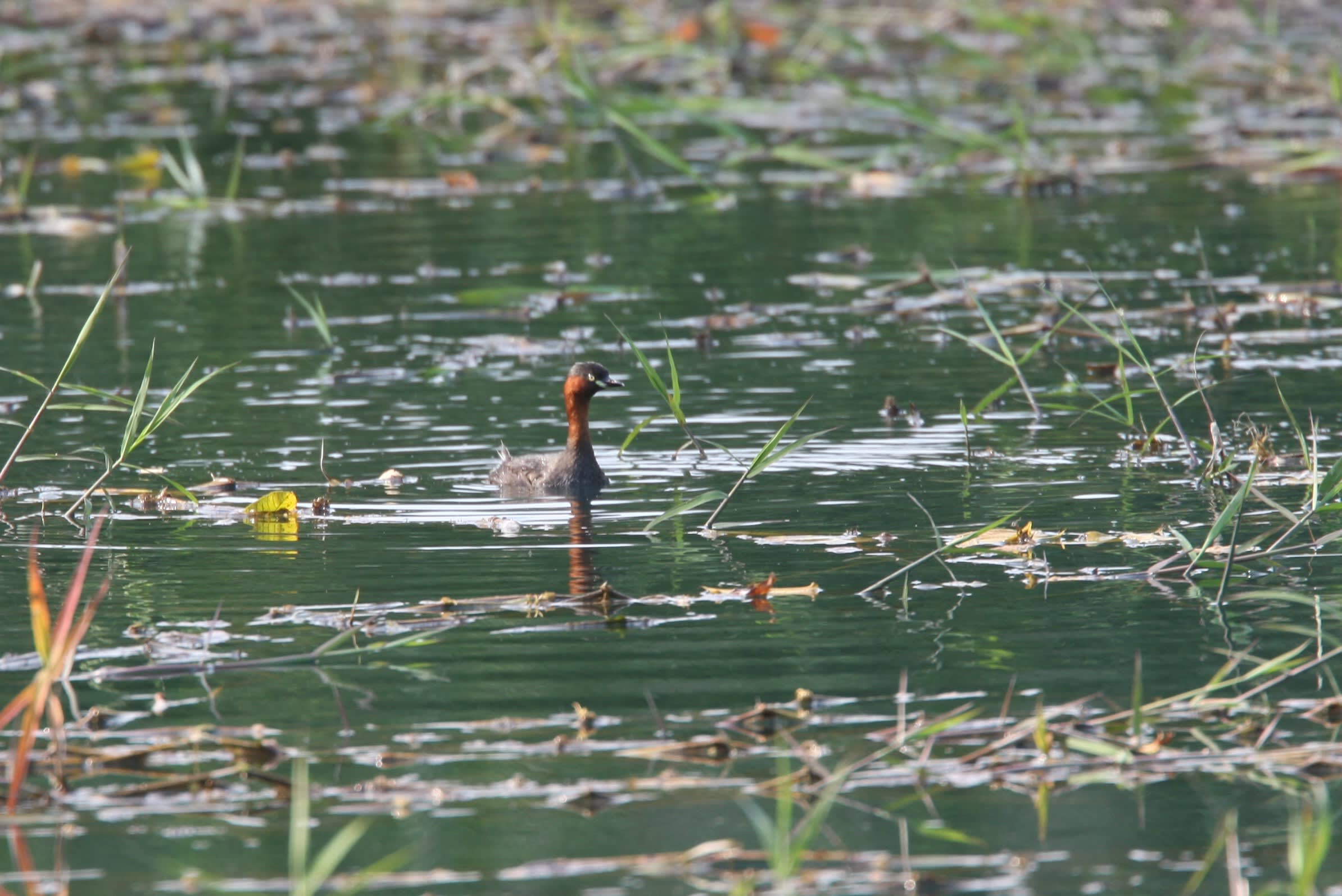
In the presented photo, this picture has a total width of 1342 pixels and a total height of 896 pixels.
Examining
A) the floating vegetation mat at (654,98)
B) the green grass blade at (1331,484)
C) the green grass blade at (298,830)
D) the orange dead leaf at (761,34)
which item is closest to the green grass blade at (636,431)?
the green grass blade at (1331,484)

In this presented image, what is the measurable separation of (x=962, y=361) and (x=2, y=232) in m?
Result: 9.58

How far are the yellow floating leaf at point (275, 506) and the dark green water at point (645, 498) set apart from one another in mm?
201

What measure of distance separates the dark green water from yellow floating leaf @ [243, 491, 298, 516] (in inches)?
7.9

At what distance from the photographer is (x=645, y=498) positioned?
10.1 metres

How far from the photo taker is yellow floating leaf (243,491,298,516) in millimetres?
9320

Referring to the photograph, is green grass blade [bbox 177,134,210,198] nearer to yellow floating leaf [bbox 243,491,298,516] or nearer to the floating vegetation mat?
the floating vegetation mat

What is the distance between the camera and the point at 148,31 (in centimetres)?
3266

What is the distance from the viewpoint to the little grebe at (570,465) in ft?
34.0

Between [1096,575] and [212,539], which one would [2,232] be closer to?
[212,539]

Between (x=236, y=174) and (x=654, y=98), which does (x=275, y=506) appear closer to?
(x=236, y=174)

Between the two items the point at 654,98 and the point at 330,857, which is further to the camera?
the point at 654,98

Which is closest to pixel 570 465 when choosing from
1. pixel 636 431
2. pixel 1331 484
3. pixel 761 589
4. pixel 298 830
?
pixel 636 431

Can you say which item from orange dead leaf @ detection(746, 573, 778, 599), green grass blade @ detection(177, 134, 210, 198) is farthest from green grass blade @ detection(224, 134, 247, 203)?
orange dead leaf @ detection(746, 573, 778, 599)

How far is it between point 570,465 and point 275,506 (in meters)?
1.70
